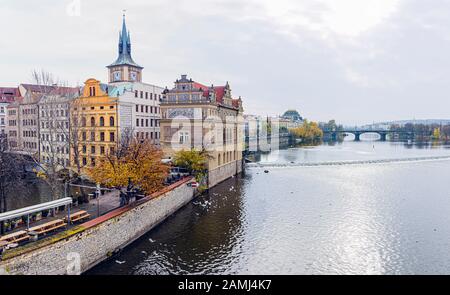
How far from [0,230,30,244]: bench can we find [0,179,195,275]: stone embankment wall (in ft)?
3.73

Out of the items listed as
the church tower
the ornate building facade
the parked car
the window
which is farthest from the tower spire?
the parked car

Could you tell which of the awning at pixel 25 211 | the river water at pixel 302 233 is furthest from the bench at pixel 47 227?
the river water at pixel 302 233

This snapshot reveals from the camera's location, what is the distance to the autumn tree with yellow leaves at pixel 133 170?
30987 mm

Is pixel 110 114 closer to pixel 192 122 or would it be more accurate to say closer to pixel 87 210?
pixel 192 122

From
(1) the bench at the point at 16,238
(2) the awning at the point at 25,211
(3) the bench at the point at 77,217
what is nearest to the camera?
(2) the awning at the point at 25,211

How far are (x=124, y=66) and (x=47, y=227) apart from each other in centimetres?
4855

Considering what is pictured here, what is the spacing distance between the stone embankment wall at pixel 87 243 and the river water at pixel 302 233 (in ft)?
3.36

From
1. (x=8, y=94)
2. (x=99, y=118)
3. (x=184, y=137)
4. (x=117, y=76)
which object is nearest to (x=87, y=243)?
(x=184, y=137)

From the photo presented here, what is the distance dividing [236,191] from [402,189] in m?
26.2

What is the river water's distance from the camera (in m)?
25.8

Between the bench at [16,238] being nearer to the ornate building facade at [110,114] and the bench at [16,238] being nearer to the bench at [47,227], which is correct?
the bench at [47,227]

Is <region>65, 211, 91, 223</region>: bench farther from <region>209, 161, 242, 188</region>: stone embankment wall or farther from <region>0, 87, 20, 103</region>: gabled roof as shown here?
<region>0, 87, 20, 103</region>: gabled roof

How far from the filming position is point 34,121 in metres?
62.8
